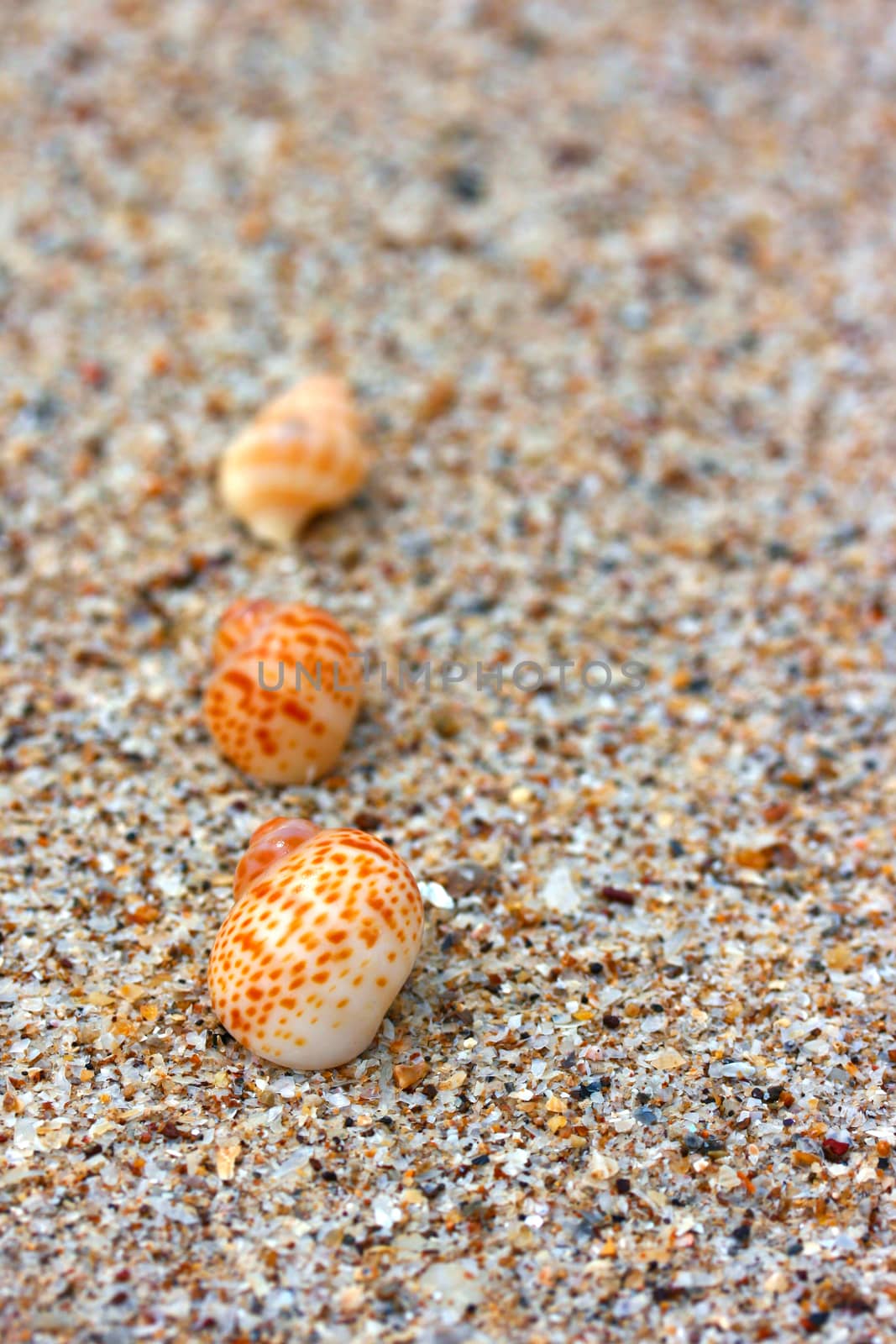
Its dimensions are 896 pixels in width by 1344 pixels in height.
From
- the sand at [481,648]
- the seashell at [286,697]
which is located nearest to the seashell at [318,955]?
the sand at [481,648]

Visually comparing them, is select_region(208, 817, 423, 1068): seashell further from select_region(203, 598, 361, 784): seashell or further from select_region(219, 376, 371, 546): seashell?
select_region(219, 376, 371, 546): seashell

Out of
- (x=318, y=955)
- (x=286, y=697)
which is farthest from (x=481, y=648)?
(x=318, y=955)

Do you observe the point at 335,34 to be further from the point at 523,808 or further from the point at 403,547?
the point at 523,808

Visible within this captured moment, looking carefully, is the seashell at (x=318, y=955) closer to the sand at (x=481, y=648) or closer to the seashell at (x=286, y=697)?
the sand at (x=481, y=648)

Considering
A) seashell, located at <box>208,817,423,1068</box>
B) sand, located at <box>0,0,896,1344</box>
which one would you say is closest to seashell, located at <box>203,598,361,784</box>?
sand, located at <box>0,0,896,1344</box>

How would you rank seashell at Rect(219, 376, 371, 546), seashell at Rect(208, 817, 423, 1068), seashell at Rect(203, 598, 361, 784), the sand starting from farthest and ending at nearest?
1. seashell at Rect(219, 376, 371, 546)
2. seashell at Rect(203, 598, 361, 784)
3. seashell at Rect(208, 817, 423, 1068)
4. the sand

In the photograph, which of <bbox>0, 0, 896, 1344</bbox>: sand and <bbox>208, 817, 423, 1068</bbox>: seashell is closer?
<bbox>0, 0, 896, 1344</bbox>: sand
